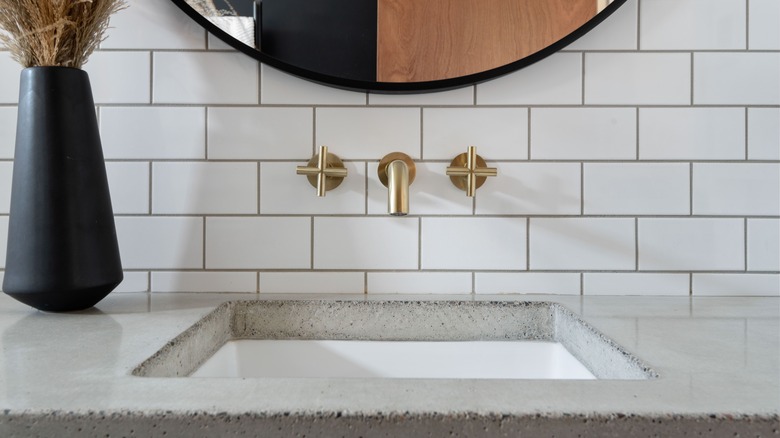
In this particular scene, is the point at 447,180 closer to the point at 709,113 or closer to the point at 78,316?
the point at 709,113

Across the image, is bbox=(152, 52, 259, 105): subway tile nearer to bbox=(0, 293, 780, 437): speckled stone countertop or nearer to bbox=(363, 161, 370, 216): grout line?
bbox=(363, 161, 370, 216): grout line

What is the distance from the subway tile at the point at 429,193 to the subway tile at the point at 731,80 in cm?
42

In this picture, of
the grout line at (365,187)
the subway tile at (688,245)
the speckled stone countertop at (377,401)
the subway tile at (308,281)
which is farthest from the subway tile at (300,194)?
the subway tile at (688,245)

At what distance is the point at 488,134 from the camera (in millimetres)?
855

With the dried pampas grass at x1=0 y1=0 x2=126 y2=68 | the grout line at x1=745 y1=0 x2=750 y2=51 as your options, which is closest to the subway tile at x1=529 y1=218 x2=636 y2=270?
the grout line at x1=745 y1=0 x2=750 y2=51

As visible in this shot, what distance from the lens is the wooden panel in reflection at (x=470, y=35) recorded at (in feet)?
2.70

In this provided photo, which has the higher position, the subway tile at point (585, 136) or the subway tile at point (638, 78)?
the subway tile at point (638, 78)

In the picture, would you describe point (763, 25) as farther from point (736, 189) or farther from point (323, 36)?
point (323, 36)

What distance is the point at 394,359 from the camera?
78 centimetres

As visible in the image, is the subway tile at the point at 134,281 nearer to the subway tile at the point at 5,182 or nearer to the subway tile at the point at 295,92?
the subway tile at the point at 5,182

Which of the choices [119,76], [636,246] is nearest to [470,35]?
[636,246]

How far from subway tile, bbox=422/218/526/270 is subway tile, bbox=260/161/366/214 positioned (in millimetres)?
125

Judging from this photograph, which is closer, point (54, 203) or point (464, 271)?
point (54, 203)

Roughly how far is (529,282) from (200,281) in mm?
533
